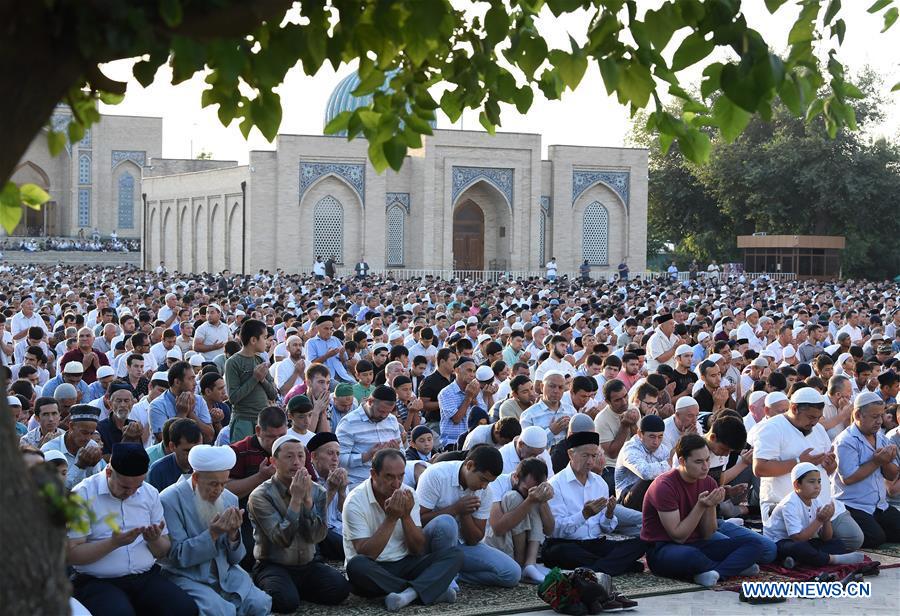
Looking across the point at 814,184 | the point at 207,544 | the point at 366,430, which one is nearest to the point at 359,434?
the point at 366,430

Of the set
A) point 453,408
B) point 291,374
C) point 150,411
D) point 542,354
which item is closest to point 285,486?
point 150,411

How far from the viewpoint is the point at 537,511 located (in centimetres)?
764

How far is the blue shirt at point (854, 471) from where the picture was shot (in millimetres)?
8773

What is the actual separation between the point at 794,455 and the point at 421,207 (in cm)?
3389

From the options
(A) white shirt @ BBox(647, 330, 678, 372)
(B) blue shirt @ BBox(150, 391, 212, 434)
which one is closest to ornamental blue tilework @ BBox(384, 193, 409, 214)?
(A) white shirt @ BBox(647, 330, 678, 372)

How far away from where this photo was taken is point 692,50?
3732 millimetres

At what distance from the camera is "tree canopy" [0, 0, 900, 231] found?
2883 mm

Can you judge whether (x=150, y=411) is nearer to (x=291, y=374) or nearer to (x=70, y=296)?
(x=291, y=374)

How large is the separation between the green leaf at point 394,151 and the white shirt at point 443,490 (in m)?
3.62

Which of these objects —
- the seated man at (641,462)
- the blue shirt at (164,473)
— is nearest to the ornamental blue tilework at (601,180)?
the seated man at (641,462)

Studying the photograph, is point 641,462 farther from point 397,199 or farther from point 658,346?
point 397,199

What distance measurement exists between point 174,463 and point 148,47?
4.50 m

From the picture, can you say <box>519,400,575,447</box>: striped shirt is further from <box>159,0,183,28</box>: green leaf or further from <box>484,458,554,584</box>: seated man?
<box>159,0,183,28</box>: green leaf

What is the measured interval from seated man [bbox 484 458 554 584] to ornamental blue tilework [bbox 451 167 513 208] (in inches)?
1352
